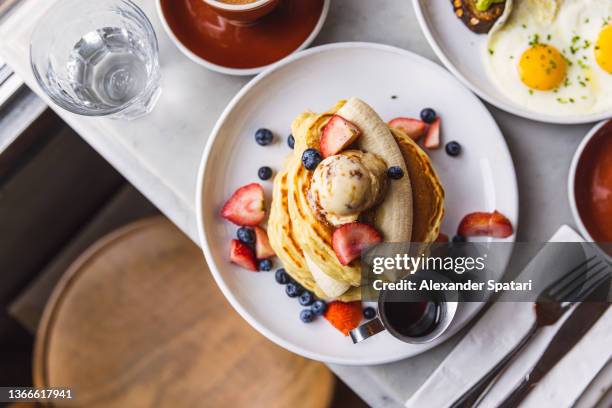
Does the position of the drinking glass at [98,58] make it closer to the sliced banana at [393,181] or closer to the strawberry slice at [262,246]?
the strawberry slice at [262,246]

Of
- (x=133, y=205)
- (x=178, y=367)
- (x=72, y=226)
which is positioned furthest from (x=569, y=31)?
(x=72, y=226)

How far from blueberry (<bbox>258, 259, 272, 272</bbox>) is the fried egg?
2.49ft

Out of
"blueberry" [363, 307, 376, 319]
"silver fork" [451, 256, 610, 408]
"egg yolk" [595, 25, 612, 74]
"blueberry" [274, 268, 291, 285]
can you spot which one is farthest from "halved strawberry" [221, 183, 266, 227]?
"egg yolk" [595, 25, 612, 74]

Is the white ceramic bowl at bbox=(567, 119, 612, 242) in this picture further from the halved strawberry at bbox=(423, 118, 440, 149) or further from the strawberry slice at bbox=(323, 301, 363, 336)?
the strawberry slice at bbox=(323, 301, 363, 336)

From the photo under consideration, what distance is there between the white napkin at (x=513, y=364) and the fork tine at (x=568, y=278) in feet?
0.21

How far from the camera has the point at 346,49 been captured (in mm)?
1406

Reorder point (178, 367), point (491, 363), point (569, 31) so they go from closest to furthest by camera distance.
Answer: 1. point (491, 363)
2. point (569, 31)
3. point (178, 367)

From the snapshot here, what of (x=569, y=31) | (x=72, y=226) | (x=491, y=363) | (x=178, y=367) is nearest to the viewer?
(x=491, y=363)

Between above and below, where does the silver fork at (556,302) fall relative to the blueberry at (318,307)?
below

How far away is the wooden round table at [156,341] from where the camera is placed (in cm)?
169

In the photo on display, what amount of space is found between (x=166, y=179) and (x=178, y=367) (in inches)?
24.8

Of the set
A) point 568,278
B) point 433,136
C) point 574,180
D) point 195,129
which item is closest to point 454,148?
point 433,136

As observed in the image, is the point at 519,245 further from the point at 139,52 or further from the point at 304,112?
the point at 139,52

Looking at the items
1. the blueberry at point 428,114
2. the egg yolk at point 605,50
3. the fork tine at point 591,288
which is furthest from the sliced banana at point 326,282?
the egg yolk at point 605,50
